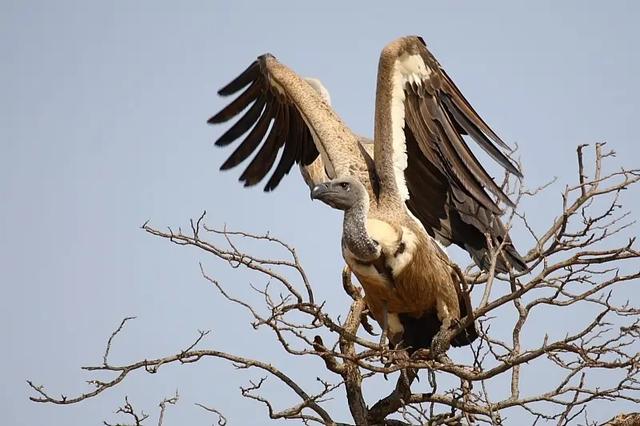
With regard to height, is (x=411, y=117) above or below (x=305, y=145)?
below

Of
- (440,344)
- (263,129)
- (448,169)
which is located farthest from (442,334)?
(263,129)

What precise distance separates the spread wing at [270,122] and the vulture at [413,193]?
44 cm

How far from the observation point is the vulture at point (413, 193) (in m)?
5.67

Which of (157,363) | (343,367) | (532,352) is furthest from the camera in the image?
(343,367)

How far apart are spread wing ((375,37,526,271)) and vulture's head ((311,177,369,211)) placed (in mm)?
485

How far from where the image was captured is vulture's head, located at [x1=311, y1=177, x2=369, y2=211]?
564 centimetres

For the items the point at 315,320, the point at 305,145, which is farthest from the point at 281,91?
the point at 315,320

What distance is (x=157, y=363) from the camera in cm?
520

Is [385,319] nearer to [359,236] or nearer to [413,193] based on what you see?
[359,236]

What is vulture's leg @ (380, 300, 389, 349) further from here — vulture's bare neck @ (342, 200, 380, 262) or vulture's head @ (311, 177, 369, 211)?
vulture's head @ (311, 177, 369, 211)

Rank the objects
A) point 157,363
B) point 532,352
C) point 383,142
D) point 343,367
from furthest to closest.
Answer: point 383,142 < point 343,367 < point 157,363 < point 532,352

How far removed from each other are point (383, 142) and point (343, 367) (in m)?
1.44

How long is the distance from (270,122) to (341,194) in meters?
2.11

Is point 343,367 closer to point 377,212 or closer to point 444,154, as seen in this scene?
point 377,212
